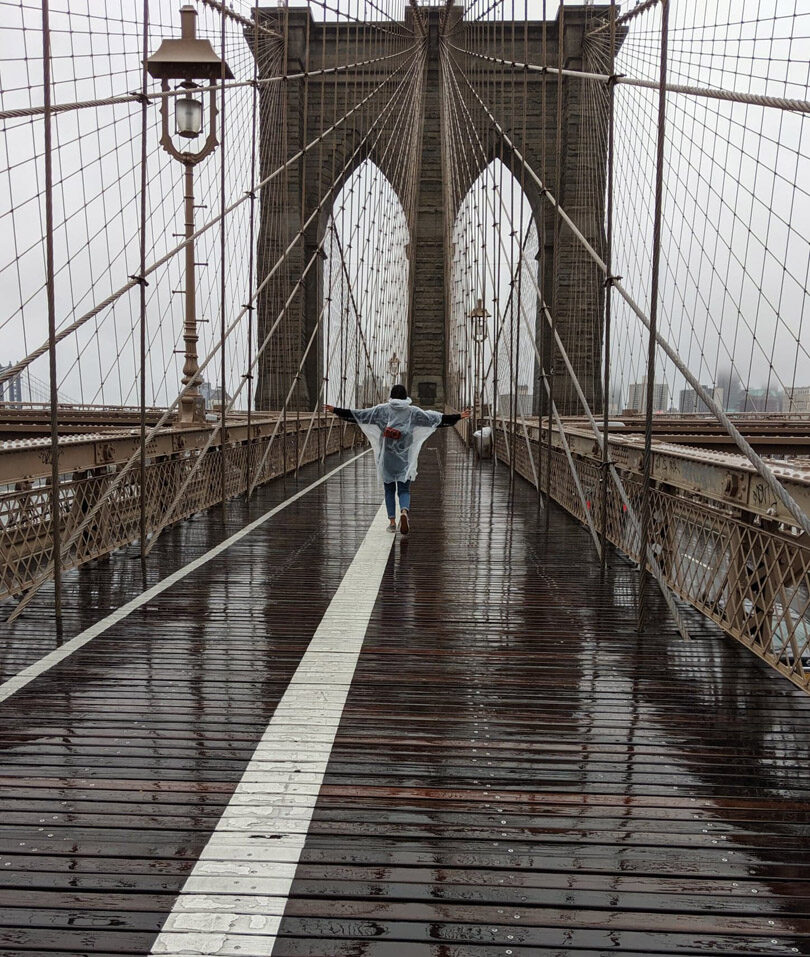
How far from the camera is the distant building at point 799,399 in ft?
38.2

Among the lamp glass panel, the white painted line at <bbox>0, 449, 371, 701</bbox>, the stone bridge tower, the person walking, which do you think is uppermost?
the stone bridge tower

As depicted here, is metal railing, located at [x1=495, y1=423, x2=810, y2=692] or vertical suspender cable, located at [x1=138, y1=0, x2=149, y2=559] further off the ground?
vertical suspender cable, located at [x1=138, y1=0, x2=149, y2=559]

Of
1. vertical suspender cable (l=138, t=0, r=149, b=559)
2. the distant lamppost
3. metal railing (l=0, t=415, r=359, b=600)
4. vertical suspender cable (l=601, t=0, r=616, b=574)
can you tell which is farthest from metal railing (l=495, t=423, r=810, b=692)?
the distant lamppost

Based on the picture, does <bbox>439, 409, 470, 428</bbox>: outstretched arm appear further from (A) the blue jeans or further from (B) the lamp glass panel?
(B) the lamp glass panel

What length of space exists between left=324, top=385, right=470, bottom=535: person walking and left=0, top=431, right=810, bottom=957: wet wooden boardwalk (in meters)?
2.33

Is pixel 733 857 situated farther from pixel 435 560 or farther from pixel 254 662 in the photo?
pixel 435 560

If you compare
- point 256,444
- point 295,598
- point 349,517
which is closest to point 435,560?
point 295,598

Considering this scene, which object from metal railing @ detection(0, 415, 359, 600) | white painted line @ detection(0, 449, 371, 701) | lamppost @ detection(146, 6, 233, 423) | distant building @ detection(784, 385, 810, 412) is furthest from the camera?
distant building @ detection(784, 385, 810, 412)

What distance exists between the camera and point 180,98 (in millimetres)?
8062

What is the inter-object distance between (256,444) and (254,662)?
6859 millimetres

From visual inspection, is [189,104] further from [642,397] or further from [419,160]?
[419,160]

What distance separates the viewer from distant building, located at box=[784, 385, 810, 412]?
1165cm

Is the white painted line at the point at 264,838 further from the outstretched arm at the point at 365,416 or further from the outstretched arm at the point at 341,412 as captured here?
the outstretched arm at the point at 365,416

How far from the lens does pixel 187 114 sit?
783 cm
